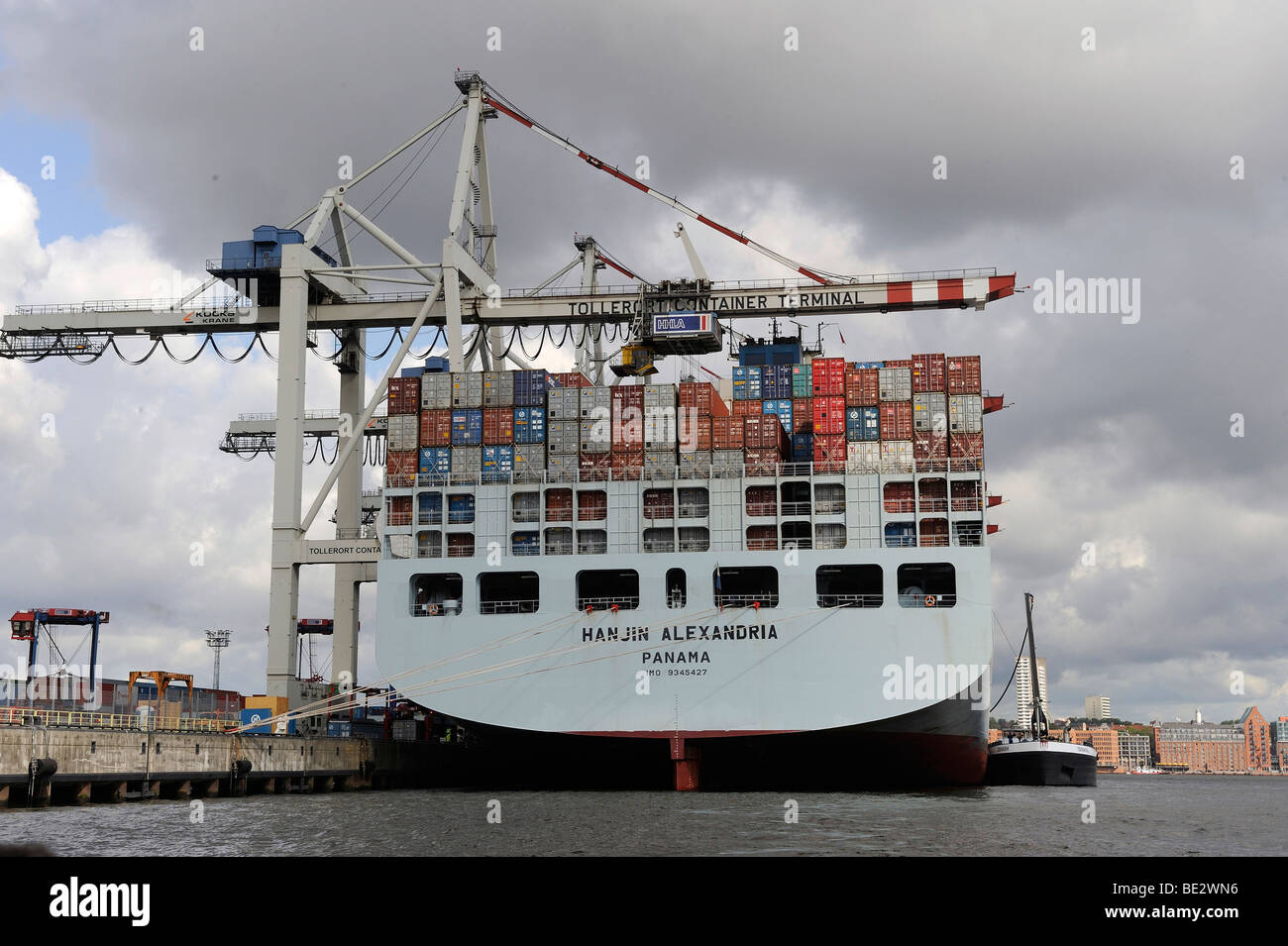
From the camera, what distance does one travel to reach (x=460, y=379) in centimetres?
4362

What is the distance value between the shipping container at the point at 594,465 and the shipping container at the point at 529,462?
1.32 metres

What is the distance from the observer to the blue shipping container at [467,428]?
4253 cm

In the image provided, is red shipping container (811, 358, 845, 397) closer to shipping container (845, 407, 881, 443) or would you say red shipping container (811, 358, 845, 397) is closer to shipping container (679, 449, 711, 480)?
shipping container (845, 407, 881, 443)

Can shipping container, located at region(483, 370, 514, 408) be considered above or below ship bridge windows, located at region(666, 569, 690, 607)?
above

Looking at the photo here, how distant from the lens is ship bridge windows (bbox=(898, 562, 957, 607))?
39.2 metres

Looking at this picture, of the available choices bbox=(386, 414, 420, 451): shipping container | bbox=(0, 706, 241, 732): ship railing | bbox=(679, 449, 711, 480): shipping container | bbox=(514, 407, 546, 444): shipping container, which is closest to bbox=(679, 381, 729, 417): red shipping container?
bbox=(679, 449, 711, 480): shipping container

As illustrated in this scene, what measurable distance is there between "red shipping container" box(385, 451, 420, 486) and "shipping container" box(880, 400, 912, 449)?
1605 centimetres

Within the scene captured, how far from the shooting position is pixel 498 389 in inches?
1695

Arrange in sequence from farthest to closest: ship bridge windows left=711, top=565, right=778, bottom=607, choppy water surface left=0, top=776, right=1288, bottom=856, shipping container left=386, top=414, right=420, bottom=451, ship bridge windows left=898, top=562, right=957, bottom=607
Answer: shipping container left=386, top=414, right=420, bottom=451 → ship bridge windows left=898, top=562, right=957, bottom=607 → ship bridge windows left=711, top=565, right=778, bottom=607 → choppy water surface left=0, top=776, right=1288, bottom=856

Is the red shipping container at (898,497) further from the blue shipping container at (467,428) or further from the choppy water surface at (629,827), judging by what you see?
the blue shipping container at (467,428)

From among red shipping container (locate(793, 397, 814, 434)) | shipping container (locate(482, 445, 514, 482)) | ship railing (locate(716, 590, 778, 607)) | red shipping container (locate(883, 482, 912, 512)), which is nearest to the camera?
ship railing (locate(716, 590, 778, 607))
